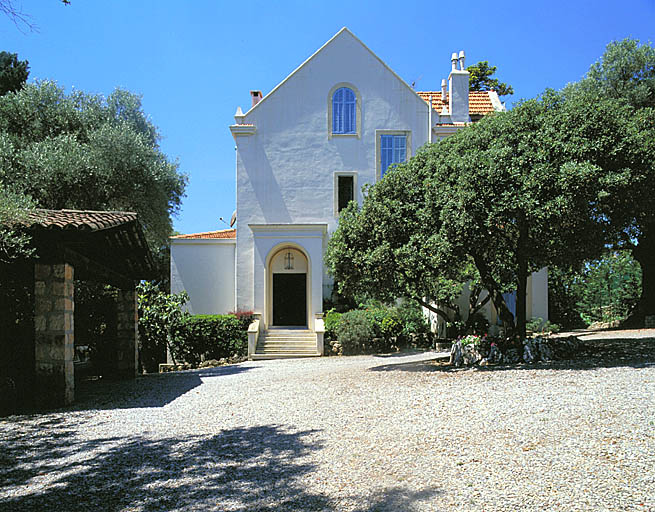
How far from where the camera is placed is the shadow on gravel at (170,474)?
14.7ft

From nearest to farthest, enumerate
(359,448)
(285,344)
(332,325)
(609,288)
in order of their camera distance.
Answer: (359,448) < (332,325) < (285,344) < (609,288)

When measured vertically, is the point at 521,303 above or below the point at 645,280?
below

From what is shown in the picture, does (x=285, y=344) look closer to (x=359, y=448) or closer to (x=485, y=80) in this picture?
(x=359, y=448)

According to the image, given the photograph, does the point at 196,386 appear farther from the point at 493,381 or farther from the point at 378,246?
the point at 493,381

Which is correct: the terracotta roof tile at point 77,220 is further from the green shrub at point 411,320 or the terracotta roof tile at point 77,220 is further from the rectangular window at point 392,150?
the rectangular window at point 392,150

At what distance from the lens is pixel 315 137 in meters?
22.2

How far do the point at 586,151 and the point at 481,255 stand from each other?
3054mm

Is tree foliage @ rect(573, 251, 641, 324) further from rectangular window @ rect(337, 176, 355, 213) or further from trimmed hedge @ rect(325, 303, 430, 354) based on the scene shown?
rectangular window @ rect(337, 176, 355, 213)

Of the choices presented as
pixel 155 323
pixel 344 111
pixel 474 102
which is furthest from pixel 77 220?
pixel 474 102

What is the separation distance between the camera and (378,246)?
1252 cm

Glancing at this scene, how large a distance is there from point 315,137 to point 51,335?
15.4 metres

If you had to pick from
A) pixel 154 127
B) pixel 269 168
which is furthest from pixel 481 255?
pixel 154 127

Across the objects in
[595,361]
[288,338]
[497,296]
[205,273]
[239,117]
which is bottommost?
[288,338]

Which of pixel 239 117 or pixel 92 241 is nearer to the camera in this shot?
pixel 92 241
